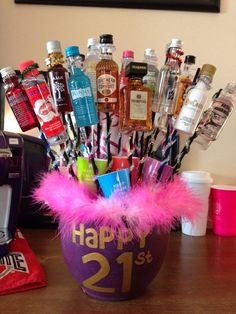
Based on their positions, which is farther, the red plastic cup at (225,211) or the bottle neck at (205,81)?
the red plastic cup at (225,211)

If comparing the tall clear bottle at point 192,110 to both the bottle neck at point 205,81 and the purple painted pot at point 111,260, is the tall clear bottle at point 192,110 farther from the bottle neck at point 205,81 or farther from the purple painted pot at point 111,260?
the purple painted pot at point 111,260

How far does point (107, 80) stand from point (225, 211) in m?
0.66

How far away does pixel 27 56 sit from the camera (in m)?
1.15

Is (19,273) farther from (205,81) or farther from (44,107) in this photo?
(205,81)

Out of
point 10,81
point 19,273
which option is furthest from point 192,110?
point 19,273

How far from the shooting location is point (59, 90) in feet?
2.08

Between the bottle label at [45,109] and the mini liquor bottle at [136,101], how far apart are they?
113 mm

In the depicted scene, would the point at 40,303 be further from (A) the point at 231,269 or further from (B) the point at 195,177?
(B) the point at 195,177

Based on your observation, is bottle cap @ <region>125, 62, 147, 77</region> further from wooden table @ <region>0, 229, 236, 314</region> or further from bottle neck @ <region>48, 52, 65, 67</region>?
wooden table @ <region>0, 229, 236, 314</region>

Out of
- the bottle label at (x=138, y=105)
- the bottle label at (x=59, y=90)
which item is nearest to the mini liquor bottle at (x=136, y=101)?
the bottle label at (x=138, y=105)

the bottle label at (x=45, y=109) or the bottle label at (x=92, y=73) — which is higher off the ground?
the bottle label at (x=92, y=73)

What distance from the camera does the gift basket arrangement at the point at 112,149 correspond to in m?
0.58

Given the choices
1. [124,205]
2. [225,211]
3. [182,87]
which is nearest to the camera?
[124,205]

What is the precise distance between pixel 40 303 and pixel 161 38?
2.82ft
